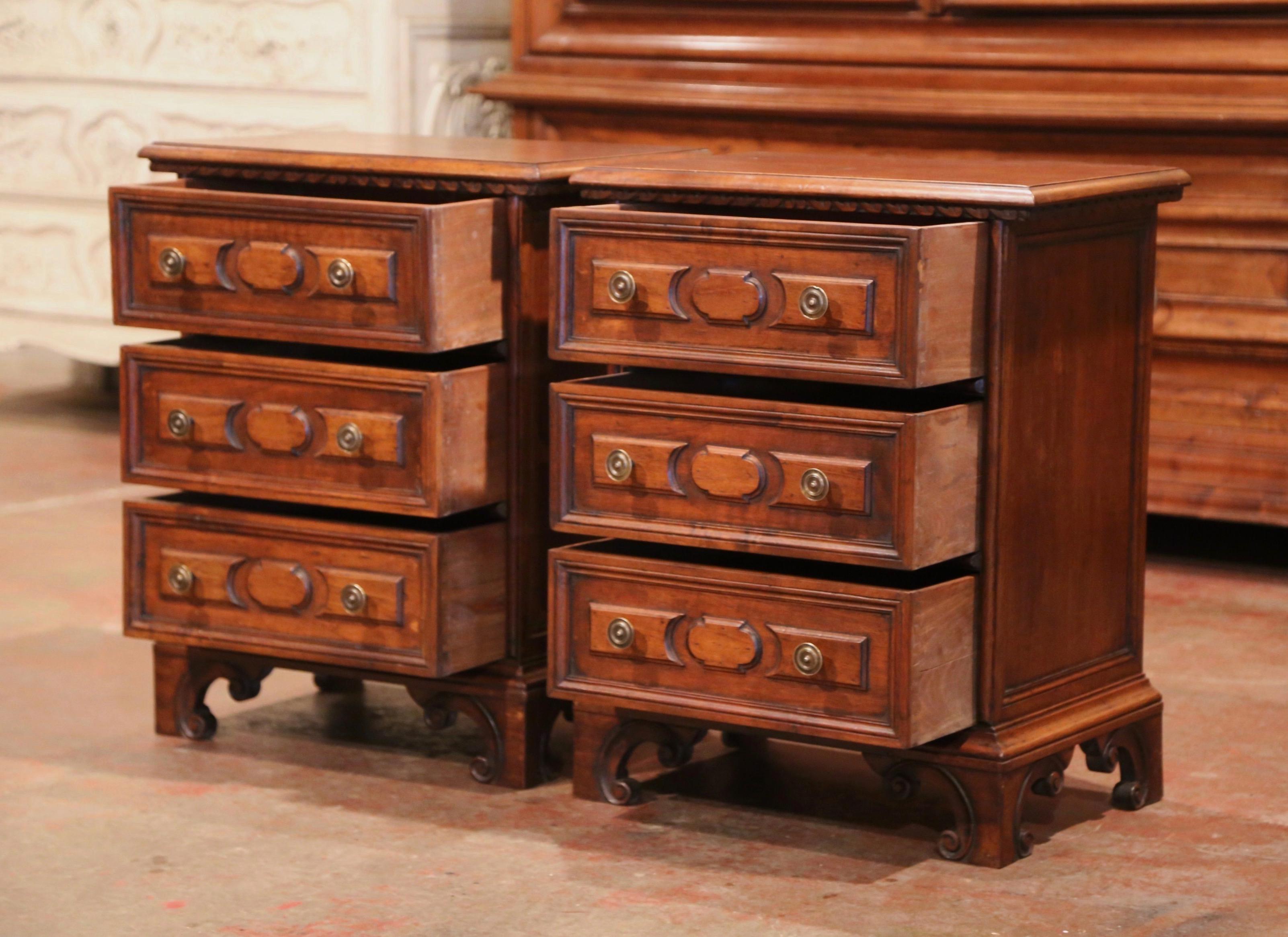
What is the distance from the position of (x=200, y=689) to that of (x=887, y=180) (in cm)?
118

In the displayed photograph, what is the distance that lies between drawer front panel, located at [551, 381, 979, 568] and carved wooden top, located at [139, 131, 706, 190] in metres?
0.30

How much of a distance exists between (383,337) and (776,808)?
73 centimetres

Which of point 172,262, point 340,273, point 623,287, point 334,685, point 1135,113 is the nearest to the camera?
point 623,287

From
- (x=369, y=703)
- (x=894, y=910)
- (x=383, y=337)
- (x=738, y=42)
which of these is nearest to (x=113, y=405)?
(x=738, y=42)

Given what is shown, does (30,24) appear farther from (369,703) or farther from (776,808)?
(776,808)

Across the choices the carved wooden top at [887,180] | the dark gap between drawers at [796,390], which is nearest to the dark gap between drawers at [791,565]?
the dark gap between drawers at [796,390]

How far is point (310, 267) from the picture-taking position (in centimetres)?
248

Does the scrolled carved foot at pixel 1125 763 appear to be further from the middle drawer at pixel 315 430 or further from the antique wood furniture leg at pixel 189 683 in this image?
the antique wood furniture leg at pixel 189 683

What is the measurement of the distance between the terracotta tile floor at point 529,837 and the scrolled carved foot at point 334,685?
0.03 meters

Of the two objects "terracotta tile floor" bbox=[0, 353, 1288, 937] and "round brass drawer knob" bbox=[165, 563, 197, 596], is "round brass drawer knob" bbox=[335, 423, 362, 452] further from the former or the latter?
"terracotta tile floor" bbox=[0, 353, 1288, 937]

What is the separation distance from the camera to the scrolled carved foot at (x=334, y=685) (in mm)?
2998

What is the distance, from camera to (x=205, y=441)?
2.58 meters

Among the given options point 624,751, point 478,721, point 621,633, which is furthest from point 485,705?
point 621,633

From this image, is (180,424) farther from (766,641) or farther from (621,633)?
(766,641)
